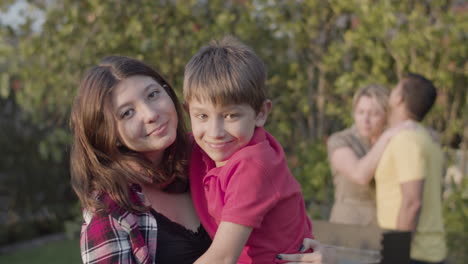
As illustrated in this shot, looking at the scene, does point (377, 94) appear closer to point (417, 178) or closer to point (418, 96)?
point (418, 96)

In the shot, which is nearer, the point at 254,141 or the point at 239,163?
the point at 239,163

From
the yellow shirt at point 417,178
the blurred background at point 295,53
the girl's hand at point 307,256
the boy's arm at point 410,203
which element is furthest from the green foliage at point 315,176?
the girl's hand at point 307,256

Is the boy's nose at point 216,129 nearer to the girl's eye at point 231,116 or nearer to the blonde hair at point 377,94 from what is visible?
the girl's eye at point 231,116

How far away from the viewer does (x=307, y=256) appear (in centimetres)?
198

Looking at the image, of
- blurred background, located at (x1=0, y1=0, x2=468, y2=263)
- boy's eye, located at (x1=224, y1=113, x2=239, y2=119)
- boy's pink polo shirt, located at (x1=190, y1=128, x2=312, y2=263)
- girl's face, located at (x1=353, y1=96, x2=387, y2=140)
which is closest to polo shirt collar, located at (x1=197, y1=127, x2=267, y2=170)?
boy's pink polo shirt, located at (x1=190, y1=128, x2=312, y2=263)

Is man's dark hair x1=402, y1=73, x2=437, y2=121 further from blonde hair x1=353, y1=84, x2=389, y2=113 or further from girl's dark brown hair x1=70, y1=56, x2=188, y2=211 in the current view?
girl's dark brown hair x1=70, y1=56, x2=188, y2=211

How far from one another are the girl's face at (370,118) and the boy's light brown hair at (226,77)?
7.25ft

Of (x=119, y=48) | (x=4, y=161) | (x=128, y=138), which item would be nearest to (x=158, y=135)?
(x=128, y=138)

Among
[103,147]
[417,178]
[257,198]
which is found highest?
[103,147]

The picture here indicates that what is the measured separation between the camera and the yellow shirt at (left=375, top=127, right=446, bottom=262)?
3.43m

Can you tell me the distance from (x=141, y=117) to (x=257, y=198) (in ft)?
1.58

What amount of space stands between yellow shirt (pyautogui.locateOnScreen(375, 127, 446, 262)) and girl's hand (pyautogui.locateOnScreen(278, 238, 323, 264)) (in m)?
1.55

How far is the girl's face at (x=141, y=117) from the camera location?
1.96 meters

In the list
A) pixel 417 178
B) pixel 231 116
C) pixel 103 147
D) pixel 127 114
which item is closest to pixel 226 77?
pixel 231 116
